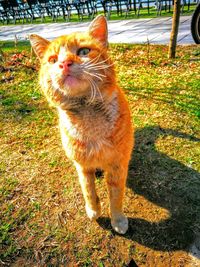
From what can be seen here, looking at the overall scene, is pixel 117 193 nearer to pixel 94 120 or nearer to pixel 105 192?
pixel 105 192

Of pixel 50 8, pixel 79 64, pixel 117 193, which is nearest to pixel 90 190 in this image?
pixel 117 193

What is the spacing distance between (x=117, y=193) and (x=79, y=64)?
109 centimetres

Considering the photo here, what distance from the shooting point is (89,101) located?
186 centimetres

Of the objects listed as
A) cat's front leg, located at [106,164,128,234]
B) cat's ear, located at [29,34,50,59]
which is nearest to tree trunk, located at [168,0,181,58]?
cat's ear, located at [29,34,50,59]

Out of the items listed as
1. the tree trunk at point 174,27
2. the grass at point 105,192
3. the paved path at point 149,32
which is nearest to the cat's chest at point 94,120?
the grass at point 105,192

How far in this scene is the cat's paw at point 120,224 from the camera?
2277mm

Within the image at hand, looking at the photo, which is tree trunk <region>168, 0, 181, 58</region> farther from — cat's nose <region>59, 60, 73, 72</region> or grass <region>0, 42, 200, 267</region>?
cat's nose <region>59, 60, 73, 72</region>

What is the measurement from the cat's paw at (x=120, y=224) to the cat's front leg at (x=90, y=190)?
18 centimetres

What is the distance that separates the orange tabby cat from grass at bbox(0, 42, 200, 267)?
283 millimetres

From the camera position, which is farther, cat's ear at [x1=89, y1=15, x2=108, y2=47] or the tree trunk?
the tree trunk

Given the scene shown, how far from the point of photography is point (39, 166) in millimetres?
3148

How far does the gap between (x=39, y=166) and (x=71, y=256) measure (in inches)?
48.6

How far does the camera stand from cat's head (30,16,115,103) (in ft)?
5.54

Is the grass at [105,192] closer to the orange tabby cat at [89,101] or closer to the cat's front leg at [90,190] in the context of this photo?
the cat's front leg at [90,190]
